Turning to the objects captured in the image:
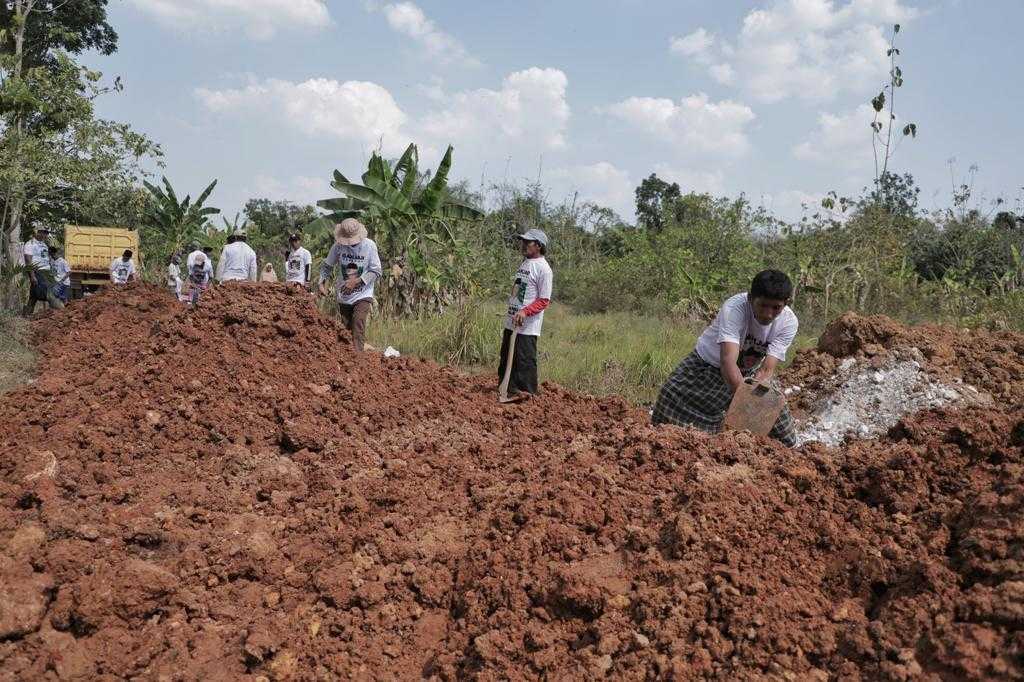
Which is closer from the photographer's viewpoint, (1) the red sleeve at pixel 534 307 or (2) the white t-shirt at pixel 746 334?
(2) the white t-shirt at pixel 746 334

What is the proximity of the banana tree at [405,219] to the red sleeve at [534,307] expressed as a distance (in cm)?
659

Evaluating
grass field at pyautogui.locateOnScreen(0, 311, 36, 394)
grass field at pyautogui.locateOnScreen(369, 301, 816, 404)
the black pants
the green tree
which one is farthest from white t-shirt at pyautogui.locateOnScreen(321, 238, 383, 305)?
the green tree

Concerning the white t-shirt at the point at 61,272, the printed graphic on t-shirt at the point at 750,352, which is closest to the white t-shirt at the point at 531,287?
the printed graphic on t-shirt at the point at 750,352

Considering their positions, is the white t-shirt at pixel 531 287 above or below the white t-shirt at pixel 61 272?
above

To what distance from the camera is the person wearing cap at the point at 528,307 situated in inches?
268

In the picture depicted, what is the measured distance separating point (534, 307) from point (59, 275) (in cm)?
1024

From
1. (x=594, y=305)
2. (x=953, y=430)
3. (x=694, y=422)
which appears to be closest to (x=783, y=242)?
(x=594, y=305)

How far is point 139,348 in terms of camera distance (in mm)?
6688

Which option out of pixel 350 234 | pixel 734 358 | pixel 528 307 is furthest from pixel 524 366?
pixel 734 358

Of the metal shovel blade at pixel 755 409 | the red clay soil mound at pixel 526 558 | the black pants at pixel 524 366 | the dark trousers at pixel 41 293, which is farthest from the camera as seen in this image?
the dark trousers at pixel 41 293

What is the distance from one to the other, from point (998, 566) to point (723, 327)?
2333 millimetres

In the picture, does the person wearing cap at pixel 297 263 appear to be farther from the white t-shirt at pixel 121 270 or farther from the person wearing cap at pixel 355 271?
the white t-shirt at pixel 121 270

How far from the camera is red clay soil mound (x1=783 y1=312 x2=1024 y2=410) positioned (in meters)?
7.27

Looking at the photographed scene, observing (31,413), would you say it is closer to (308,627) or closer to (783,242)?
(308,627)
